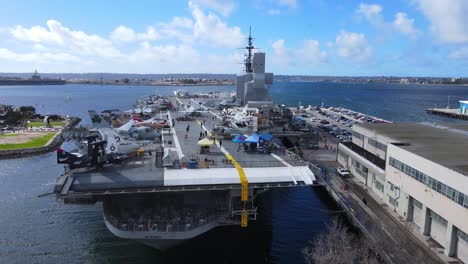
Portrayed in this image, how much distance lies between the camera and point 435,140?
3166cm

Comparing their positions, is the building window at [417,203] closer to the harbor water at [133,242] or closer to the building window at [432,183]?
the building window at [432,183]

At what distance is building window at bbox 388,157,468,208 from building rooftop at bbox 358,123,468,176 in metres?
1.11

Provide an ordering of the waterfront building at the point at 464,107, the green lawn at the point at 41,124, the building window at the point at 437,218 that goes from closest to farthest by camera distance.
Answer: the building window at the point at 437,218 → the green lawn at the point at 41,124 → the waterfront building at the point at 464,107

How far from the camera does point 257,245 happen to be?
2588 cm

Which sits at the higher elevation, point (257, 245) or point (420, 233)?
point (420, 233)

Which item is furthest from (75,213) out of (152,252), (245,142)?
(245,142)

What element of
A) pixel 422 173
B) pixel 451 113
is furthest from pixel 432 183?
pixel 451 113

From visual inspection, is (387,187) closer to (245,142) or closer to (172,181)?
(245,142)

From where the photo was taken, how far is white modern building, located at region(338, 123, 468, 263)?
21250 mm

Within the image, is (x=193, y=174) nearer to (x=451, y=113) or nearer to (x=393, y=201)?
(x=393, y=201)

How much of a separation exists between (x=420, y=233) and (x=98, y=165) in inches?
821

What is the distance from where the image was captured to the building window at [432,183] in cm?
2080

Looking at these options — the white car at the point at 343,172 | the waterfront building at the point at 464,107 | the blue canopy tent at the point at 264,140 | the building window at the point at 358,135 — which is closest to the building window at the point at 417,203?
the white car at the point at 343,172

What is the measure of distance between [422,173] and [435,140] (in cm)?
833
